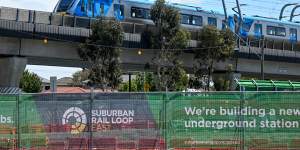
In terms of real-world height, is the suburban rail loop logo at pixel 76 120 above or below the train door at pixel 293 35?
below

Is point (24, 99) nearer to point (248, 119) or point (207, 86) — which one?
point (248, 119)

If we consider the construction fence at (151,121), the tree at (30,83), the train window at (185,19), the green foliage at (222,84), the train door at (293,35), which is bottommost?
the construction fence at (151,121)

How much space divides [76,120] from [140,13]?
29.6 meters

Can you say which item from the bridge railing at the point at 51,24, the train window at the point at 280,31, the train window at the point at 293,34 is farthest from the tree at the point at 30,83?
the bridge railing at the point at 51,24

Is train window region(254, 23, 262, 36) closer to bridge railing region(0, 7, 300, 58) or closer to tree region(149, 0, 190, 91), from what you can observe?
tree region(149, 0, 190, 91)

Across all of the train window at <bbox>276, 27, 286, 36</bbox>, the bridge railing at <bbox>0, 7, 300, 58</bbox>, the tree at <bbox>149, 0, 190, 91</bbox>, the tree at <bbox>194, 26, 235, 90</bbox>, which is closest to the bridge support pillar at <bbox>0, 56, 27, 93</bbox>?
the bridge railing at <bbox>0, 7, 300, 58</bbox>

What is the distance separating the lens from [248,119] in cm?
1527

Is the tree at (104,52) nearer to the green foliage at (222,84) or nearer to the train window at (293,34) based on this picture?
the green foliage at (222,84)

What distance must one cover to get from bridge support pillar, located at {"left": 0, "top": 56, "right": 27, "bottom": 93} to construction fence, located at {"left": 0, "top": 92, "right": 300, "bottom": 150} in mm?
21196

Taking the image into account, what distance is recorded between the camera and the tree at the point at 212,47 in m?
47.5

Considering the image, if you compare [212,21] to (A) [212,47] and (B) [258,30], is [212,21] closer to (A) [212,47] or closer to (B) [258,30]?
(A) [212,47]

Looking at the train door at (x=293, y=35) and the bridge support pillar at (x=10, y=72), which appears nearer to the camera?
the bridge support pillar at (x=10, y=72)

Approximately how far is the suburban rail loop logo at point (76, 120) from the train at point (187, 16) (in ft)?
83.1

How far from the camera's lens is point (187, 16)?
49.4m
